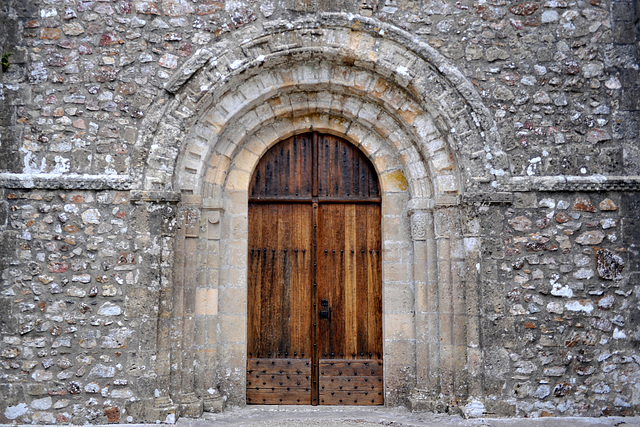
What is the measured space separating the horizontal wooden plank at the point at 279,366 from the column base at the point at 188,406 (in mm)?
635

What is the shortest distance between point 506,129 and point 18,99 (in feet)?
14.8

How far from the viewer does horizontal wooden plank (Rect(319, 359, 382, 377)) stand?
209 inches

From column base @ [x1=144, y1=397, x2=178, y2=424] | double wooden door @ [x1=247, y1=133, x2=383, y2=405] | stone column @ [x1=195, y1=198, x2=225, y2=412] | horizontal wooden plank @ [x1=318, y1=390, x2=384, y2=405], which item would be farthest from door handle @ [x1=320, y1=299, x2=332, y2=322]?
column base @ [x1=144, y1=397, x2=178, y2=424]

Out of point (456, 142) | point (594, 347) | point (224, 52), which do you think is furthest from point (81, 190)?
point (594, 347)

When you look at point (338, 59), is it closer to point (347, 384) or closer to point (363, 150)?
point (363, 150)

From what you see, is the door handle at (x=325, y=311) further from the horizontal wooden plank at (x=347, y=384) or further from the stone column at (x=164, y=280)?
the stone column at (x=164, y=280)

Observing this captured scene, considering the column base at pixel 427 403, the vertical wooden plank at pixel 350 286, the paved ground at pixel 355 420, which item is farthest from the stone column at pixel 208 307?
the column base at pixel 427 403

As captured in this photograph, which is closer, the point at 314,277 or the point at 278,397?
the point at 278,397

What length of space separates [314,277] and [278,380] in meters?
1.08

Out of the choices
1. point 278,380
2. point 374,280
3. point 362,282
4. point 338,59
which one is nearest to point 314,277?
point 362,282

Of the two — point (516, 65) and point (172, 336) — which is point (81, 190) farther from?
point (516, 65)

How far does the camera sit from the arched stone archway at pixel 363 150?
4902 mm

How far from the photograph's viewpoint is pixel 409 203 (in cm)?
529

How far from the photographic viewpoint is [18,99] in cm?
486
